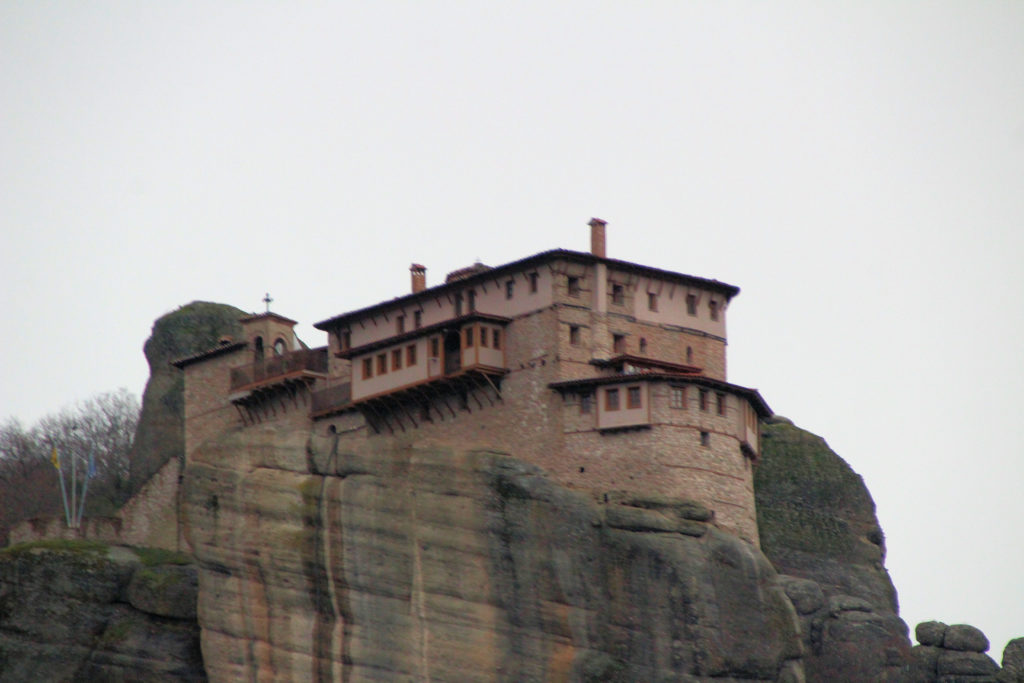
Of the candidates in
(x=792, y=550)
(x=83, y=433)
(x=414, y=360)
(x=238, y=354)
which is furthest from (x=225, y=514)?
(x=83, y=433)

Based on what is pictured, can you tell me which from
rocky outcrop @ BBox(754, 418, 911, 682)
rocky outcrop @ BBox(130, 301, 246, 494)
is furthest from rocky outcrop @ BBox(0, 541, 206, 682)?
rocky outcrop @ BBox(754, 418, 911, 682)

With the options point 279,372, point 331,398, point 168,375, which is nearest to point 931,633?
point 331,398

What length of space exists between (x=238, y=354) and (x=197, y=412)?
3755mm

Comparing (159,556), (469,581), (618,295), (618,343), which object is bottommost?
(469,581)

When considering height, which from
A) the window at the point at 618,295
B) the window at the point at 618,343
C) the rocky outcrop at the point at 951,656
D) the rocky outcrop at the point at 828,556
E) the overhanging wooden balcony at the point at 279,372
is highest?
the window at the point at 618,295

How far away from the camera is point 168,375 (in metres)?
117

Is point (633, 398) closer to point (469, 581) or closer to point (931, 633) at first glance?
point (469, 581)

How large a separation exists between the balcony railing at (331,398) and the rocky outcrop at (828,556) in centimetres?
2007

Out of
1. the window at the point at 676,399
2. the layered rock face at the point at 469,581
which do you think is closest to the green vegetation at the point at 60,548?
the layered rock face at the point at 469,581

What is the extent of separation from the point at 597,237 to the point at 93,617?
27944 millimetres

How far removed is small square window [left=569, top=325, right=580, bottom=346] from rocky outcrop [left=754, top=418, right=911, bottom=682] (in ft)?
51.8

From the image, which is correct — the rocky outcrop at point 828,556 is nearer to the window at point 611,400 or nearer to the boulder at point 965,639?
the boulder at point 965,639

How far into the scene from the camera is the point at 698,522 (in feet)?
283

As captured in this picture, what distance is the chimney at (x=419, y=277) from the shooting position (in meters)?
103
